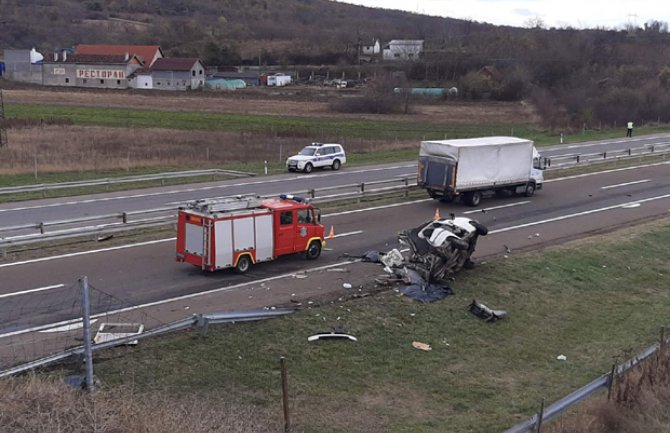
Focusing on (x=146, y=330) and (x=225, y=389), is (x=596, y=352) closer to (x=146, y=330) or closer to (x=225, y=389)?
(x=225, y=389)

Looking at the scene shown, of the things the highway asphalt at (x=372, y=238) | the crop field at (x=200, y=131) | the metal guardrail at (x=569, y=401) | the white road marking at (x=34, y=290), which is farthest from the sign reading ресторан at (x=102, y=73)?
the metal guardrail at (x=569, y=401)

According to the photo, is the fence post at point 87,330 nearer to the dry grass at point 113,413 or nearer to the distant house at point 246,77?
the dry grass at point 113,413

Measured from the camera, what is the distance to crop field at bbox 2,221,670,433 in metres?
13.7

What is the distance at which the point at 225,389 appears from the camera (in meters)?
14.0

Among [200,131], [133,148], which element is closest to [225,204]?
[133,148]

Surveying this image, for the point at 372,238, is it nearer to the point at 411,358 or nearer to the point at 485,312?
the point at 485,312

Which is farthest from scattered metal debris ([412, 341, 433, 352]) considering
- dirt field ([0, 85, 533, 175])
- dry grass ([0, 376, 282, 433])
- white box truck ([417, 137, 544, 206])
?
dirt field ([0, 85, 533, 175])

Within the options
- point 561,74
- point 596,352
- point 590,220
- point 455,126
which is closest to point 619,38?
point 561,74

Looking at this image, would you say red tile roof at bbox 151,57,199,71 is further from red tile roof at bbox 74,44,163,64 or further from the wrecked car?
the wrecked car

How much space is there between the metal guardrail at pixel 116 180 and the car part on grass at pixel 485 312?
20691 mm

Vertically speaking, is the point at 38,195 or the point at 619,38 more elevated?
the point at 619,38

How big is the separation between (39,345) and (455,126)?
59.9 metres

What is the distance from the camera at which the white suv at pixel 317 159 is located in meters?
41.7

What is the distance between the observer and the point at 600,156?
46.9 meters
